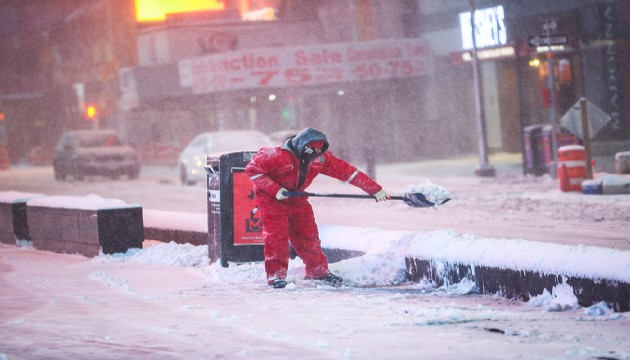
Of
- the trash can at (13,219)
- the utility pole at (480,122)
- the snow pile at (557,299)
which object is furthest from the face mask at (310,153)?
the utility pole at (480,122)

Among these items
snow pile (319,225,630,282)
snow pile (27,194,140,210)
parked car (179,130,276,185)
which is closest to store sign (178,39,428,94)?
parked car (179,130,276,185)

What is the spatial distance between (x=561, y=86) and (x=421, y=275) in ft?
90.2

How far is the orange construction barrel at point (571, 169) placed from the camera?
20719mm

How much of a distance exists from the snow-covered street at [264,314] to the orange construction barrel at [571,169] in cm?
582

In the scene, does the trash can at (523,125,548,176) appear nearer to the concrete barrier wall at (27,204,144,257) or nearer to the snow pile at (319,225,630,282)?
the concrete barrier wall at (27,204,144,257)

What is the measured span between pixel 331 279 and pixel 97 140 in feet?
92.9

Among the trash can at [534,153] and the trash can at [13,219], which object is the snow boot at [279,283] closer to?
the trash can at [13,219]

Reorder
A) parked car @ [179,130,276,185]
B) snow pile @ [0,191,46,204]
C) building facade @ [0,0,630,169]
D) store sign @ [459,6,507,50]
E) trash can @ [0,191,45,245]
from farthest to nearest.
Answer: building facade @ [0,0,630,169]
store sign @ [459,6,507,50]
parked car @ [179,130,276,185]
snow pile @ [0,191,46,204]
trash can @ [0,191,45,245]

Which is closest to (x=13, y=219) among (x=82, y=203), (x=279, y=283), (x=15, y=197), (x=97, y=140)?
(x=15, y=197)

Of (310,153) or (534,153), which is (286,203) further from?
(534,153)

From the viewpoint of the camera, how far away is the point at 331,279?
9.95 m

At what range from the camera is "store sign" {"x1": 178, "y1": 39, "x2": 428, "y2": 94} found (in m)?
39.5

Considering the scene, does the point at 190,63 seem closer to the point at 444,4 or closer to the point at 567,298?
the point at 444,4

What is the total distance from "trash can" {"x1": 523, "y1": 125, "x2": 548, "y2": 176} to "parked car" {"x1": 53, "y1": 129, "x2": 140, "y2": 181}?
1461cm
